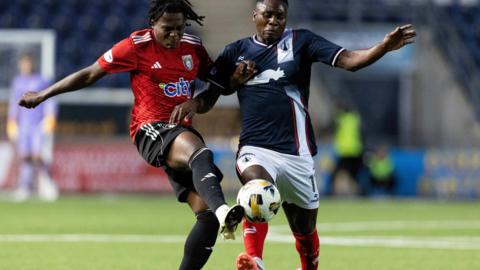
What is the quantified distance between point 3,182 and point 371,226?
28.2 feet

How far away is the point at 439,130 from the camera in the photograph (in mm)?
25391

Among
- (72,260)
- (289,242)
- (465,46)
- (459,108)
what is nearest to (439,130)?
(459,108)

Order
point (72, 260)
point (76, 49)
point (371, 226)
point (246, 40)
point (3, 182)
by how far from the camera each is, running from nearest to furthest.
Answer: point (246, 40) → point (72, 260) → point (371, 226) → point (3, 182) → point (76, 49)

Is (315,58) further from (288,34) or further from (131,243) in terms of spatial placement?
(131,243)

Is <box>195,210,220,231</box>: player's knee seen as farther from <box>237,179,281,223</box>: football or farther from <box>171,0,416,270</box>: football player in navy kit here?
<box>171,0,416,270</box>: football player in navy kit

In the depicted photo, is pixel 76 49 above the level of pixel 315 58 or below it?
below

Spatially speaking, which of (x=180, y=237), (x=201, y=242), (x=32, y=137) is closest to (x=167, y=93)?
(x=201, y=242)

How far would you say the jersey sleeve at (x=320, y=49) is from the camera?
7512 millimetres

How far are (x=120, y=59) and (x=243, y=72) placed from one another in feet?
2.84

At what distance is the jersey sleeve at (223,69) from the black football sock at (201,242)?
1.13 m

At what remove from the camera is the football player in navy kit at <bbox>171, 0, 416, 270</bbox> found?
25.0ft

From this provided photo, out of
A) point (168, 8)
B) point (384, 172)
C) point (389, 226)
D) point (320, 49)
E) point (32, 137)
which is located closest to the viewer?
point (168, 8)

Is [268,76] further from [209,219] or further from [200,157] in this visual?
[209,219]

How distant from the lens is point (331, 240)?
39.4 feet
